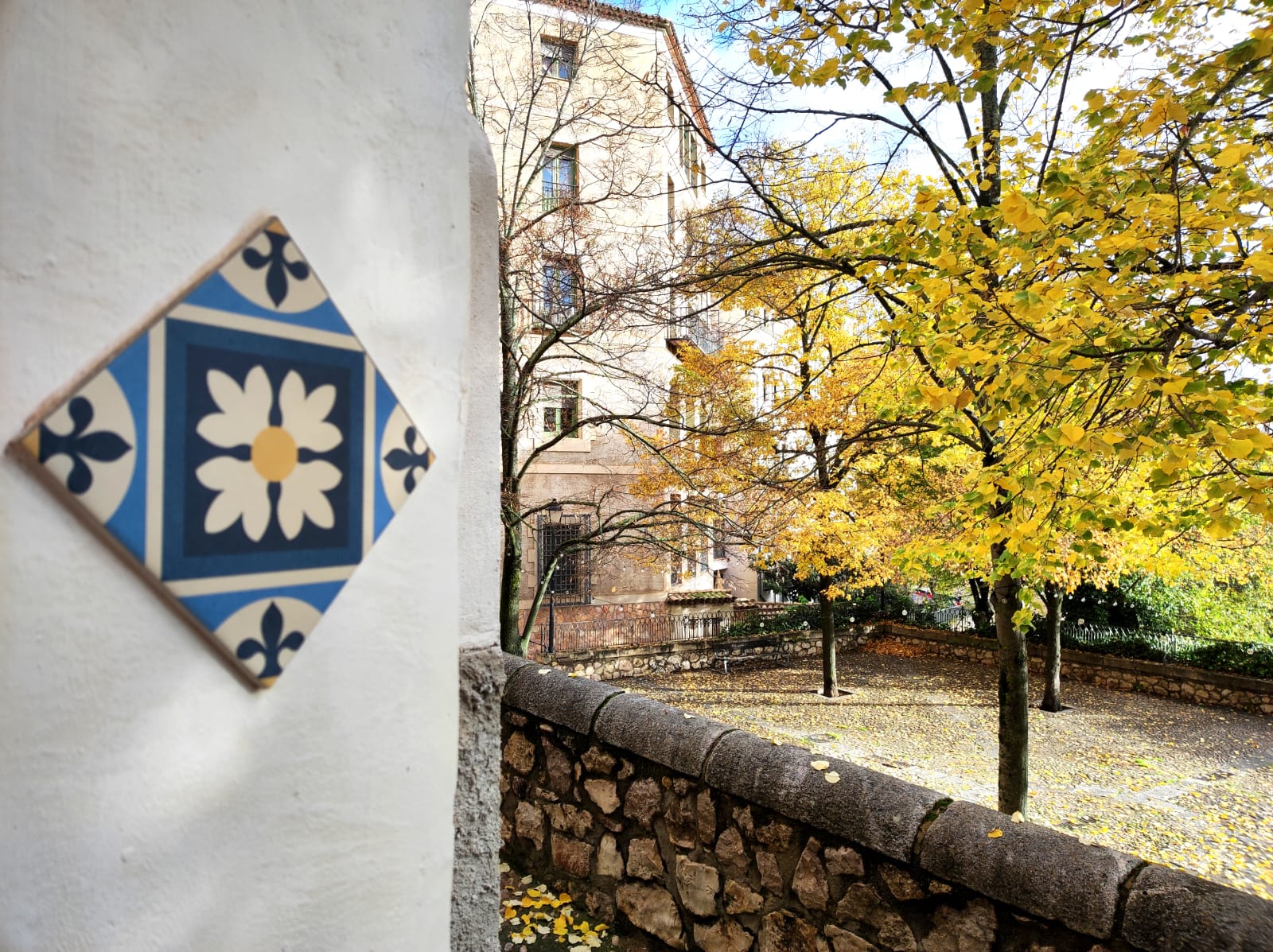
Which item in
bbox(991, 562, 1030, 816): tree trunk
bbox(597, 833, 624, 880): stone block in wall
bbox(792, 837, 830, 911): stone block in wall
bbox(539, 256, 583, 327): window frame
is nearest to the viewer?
bbox(792, 837, 830, 911): stone block in wall

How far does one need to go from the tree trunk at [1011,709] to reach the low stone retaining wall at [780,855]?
5025 millimetres

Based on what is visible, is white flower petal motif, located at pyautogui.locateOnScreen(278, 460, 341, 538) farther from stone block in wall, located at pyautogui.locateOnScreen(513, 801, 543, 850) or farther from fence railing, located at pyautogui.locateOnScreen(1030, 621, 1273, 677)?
fence railing, located at pyautogui.locateOnScreen(1030, 621, 1273, 677)

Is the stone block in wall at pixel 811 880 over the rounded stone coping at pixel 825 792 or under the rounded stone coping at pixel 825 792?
under

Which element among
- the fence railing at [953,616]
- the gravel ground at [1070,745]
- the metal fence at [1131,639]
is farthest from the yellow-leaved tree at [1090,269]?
the fence railing at [953,616]

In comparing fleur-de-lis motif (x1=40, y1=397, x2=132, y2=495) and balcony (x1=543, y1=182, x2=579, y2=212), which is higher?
balcony (x1=543, y1=182, x2=579, y2=212)

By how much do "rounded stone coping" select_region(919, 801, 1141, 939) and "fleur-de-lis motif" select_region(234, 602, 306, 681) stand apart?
8.56 ft

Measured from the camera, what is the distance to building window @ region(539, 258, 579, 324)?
28.1ft

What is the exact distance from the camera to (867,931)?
2998mm

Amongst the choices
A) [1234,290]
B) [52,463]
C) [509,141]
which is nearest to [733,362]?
[509,141]

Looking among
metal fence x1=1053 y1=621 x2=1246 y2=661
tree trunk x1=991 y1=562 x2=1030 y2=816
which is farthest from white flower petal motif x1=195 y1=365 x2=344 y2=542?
metal fence x1=1053 y1=621 x2=1246 y2=661

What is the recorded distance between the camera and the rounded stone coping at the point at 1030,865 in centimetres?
238

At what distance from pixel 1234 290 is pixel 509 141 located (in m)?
8.88

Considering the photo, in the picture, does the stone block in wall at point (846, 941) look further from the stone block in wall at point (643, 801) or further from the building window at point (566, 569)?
the building window at point (566, 569)

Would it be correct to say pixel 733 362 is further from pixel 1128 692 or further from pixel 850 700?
pixel 1128 692
